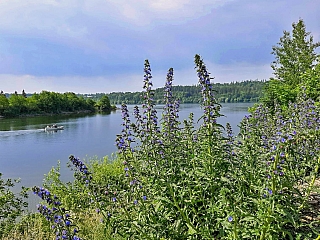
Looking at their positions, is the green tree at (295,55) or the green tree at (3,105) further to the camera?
the green tree at (3,105)

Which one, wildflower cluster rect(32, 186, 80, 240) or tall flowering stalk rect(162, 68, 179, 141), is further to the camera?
tall flowering stalk rect(162, 68, 179, 141)

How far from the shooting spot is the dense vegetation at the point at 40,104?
2419 inches

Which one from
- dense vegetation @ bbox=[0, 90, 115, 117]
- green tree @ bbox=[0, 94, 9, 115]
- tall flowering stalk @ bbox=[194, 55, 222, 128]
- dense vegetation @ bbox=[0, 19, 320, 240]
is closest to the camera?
dense vegetation @ bbox=[0, 19, 320, 240]

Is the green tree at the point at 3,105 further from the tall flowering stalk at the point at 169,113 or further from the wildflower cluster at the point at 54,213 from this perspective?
the wildflower cluster at the point at 54,213


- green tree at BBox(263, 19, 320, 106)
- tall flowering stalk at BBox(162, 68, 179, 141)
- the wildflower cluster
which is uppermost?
green tree at BBox(263, 19, 320, 106)

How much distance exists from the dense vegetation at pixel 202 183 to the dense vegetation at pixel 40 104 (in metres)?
65.2

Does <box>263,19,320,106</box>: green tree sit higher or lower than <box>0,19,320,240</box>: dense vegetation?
→ higher

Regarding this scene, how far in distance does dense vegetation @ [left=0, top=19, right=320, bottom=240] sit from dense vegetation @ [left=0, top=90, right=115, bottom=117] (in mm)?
65225

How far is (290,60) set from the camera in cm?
2142

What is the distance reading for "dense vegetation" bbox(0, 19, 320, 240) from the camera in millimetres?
2412

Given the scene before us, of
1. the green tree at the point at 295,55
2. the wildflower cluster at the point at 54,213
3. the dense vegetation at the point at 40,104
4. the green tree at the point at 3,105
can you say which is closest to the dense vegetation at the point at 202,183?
the wildflower cluster at the point at 54,213

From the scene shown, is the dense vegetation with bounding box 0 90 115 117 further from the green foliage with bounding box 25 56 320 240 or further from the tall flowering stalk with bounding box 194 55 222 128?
the tall flowering stalk with bounding box 194 55 222 128

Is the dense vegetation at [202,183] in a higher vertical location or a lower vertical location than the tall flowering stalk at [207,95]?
lower

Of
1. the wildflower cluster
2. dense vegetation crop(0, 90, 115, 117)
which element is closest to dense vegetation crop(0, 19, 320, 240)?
the wildflower cluster
